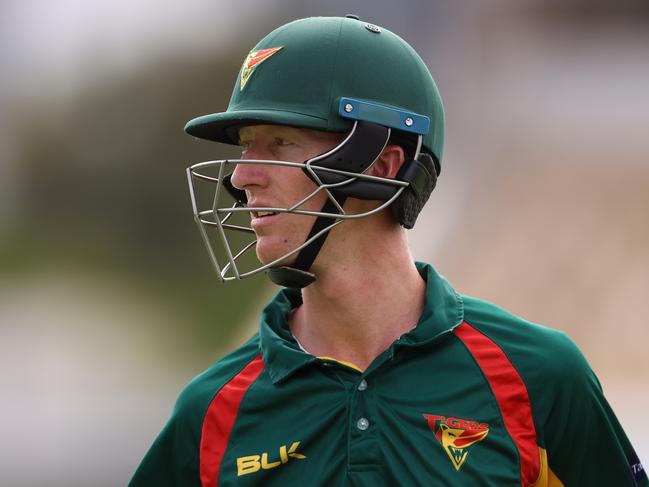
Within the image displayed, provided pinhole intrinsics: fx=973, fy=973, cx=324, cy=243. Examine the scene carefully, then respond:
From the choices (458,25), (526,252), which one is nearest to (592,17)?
(458,25)

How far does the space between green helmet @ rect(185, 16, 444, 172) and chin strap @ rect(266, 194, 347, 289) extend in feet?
0.55

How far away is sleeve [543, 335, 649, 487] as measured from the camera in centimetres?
194

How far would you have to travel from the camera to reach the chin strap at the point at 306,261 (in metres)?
2.00

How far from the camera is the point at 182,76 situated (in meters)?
10.4

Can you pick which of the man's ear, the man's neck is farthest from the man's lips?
the man's ear

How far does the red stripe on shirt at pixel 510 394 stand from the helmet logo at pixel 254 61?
0.71 metres

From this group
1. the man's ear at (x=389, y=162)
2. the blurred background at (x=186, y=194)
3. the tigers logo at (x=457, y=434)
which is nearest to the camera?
the tigers logo at (x=457, y=434)

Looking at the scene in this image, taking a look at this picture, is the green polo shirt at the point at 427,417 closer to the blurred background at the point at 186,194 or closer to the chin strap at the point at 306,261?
the chin strap at the point at 306,261

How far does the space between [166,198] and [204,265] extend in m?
0.86

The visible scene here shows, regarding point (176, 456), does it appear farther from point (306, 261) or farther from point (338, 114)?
point (338, 114)

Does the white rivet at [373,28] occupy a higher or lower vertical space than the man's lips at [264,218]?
higher

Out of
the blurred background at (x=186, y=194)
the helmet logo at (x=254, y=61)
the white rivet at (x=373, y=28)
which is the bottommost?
the blurred background at (x=186, y=194)

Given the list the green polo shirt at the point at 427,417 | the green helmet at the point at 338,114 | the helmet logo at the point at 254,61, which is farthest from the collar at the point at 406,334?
the helmet logo at the point at 254,61

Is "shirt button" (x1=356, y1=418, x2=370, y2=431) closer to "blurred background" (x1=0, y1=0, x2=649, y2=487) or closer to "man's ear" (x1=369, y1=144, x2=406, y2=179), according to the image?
"man's ear" (x1=369, y1=144, x2=406, y2=179)
